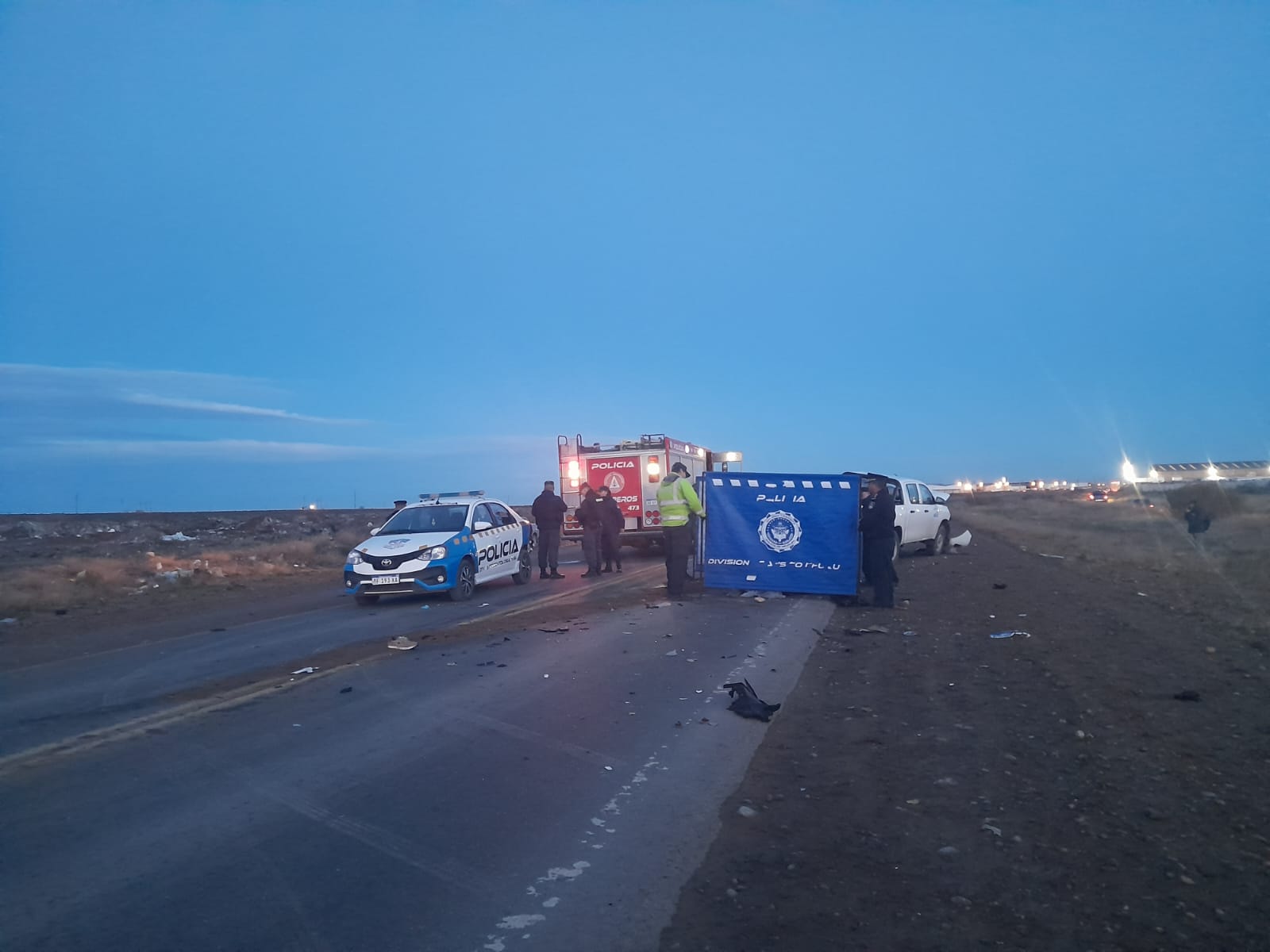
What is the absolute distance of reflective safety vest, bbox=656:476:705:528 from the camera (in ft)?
49.8

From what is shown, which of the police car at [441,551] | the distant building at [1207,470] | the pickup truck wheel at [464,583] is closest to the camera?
the police car at [441,551]

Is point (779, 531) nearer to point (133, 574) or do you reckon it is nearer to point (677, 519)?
point (677, 519)

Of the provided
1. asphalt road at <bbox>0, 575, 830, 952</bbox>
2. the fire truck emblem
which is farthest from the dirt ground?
the fire truck emblem

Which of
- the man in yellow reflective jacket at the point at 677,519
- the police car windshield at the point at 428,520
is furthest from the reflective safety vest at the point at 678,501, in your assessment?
the police car windshield at the point at 428,520

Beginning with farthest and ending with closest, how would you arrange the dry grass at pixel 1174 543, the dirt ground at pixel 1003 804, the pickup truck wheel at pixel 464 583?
the dry grass at pixel 1174 543 < the pickup truck wheel at pixel 464 583 < the dirt ground at pixel 1003 804

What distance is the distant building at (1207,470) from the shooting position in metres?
124

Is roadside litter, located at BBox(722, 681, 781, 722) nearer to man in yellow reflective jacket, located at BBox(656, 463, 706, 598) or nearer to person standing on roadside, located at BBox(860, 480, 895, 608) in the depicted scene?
person standing on roadside, located at BBox(860, 480, 895, 608)

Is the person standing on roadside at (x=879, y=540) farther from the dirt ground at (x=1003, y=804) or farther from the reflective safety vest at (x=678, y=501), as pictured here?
the reflective safety vest at (x=678, y=501)

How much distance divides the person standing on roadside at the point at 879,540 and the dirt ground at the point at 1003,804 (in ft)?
7.26

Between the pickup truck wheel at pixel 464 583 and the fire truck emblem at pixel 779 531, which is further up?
the fire truck emblem at pixel 779 531

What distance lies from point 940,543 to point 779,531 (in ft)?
36.8

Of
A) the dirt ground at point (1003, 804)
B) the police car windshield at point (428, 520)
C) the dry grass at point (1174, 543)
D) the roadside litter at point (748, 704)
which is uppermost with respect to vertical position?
the police car windshield at point (428, 520)

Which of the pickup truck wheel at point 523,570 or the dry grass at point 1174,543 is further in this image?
the pickup truck wheel at point 523,570

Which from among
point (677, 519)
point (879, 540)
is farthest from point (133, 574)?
point (879, 540)
